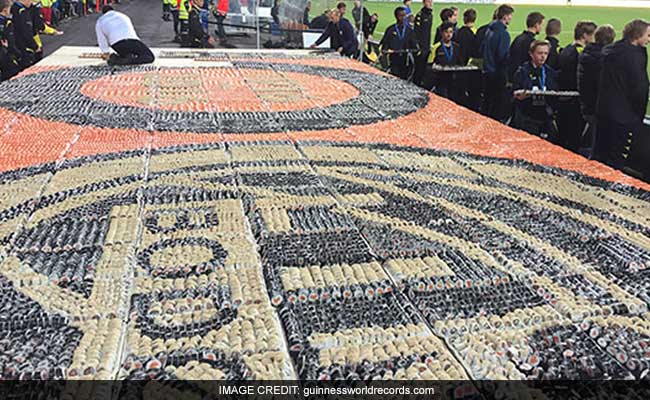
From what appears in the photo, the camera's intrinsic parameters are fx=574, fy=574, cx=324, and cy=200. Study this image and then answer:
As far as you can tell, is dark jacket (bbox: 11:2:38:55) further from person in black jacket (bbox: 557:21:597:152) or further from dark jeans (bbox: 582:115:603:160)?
dark jeans (bbox: 582:115:603:160)

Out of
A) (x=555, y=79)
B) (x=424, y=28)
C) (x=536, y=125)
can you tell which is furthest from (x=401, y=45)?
(x=536, y=125)

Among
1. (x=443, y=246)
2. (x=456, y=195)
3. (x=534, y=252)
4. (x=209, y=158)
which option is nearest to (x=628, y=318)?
(x=534, y=252)

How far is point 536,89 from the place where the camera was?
5512 millimetres

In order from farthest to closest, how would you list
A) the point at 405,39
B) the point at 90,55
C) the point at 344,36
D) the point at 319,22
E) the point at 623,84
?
the point at 319,22, the point at 344,36, the point at 405,39, the point at 90,55, the point at 623,84

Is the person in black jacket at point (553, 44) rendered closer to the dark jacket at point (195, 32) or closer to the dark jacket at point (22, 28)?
the dark jacket at point (22, 28)

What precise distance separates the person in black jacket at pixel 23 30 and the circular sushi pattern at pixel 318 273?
6.43m

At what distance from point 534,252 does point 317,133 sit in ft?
7.13

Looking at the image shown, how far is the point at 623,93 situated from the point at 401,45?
4.85 m

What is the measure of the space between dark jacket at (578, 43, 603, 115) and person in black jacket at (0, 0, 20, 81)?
7.51 m

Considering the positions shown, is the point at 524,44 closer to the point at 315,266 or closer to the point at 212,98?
the point at 212,98

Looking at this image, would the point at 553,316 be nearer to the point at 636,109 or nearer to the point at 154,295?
the point at 154,295

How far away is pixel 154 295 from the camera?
1.93 metres

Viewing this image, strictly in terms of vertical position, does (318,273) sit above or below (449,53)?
below

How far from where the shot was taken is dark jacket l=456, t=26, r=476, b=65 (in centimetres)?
778
